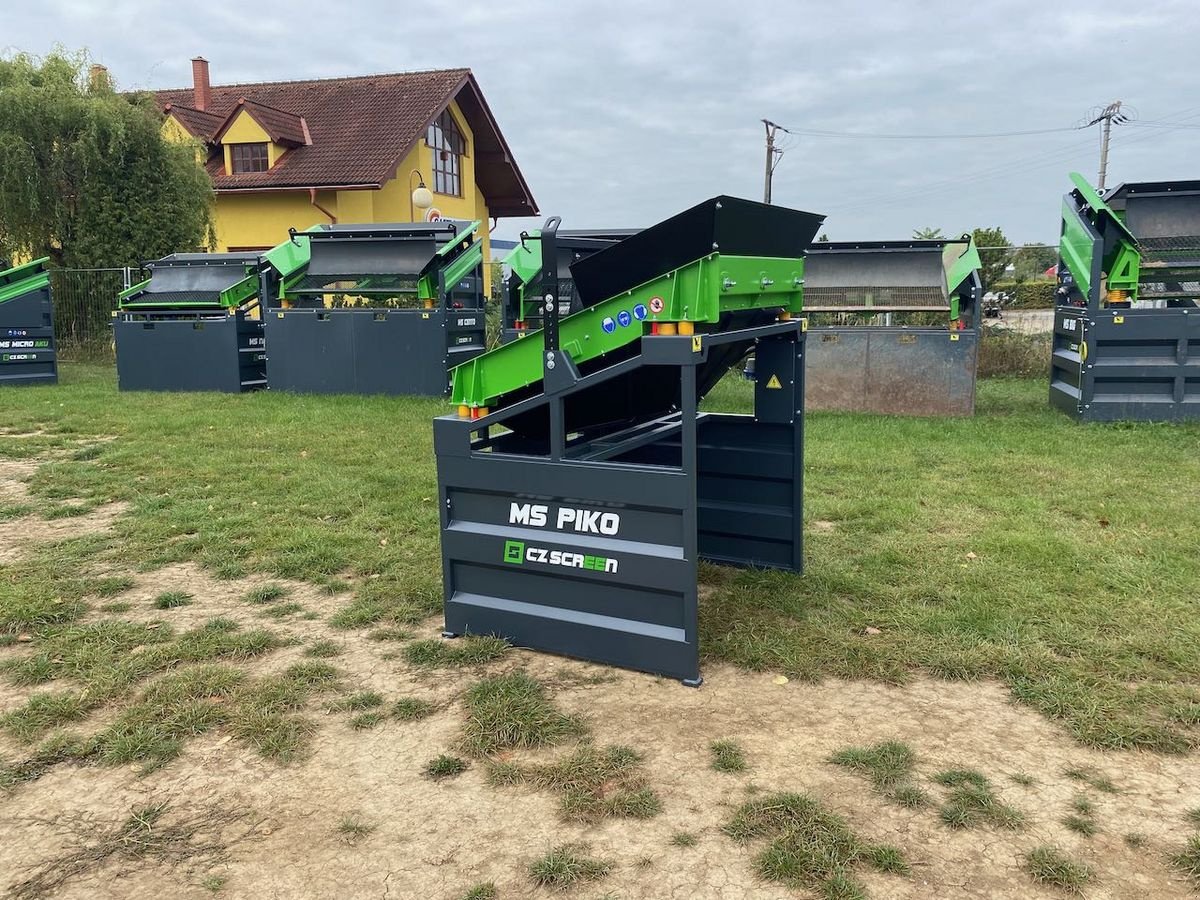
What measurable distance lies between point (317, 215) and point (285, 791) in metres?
22.3

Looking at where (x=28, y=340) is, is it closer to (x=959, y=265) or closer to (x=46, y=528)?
(x=46, y=528)

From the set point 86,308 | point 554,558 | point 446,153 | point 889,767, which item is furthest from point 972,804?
point 446,153

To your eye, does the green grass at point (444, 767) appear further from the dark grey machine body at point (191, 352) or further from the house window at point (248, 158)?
the house window at point (248, 158)

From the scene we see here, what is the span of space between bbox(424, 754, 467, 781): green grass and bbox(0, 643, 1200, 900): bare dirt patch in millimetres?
32

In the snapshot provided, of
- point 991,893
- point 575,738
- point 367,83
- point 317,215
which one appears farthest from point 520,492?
point 367,83

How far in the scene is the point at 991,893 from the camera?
7.62 ft

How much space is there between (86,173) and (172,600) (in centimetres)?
1691

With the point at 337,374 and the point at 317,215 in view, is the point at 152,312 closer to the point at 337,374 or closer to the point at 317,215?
the point at 337,374

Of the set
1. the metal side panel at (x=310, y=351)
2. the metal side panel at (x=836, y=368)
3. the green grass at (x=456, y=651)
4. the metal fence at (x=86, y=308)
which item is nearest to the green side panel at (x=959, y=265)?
the metal side panel at (x=836, y=368)

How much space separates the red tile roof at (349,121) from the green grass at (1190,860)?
71.1ft

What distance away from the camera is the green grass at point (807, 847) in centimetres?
237

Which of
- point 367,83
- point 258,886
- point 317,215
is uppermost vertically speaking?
point 367,83

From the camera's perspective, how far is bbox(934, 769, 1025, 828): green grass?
8.59ft

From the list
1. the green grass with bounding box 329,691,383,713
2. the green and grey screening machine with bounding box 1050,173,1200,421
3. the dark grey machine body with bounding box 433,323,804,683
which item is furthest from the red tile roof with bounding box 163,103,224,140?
the green grass with bounding box 329,691,383,713
